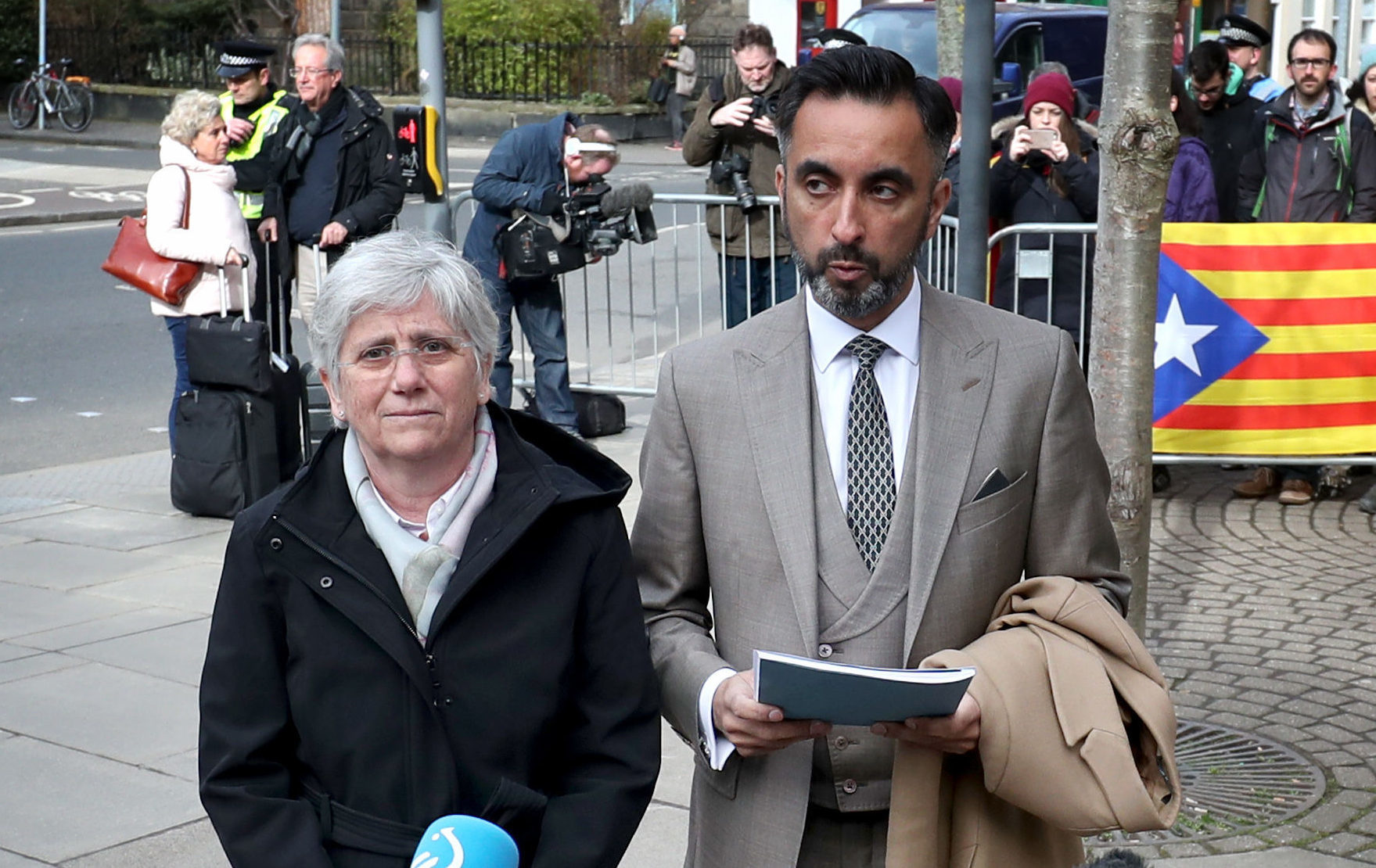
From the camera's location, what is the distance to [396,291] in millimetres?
2506

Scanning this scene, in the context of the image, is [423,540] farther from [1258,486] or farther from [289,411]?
[1258,486]

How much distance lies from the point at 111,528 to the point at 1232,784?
5.41 meters

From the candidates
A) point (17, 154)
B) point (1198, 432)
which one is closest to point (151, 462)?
point (1198, 432)

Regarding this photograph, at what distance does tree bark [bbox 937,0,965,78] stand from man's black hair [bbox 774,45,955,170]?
12061mm

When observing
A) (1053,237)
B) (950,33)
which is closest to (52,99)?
(950,33)

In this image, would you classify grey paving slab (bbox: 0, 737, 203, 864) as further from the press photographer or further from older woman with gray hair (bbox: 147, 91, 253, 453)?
the press photographer

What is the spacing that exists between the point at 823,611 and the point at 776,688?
0.29m

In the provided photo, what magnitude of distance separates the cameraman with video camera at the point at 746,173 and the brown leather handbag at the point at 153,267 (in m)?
2.84

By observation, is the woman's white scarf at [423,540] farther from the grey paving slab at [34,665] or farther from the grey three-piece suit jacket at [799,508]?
the grey paving slab at [34,665]

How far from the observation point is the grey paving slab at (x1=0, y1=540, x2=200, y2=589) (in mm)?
7285

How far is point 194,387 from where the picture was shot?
8453mm

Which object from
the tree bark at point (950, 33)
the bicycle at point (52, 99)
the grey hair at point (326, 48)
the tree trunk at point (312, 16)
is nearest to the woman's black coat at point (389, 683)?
the grey hair at point (326, 48)

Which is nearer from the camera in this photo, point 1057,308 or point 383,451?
point 383,451

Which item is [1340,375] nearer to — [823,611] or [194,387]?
[194,387]
